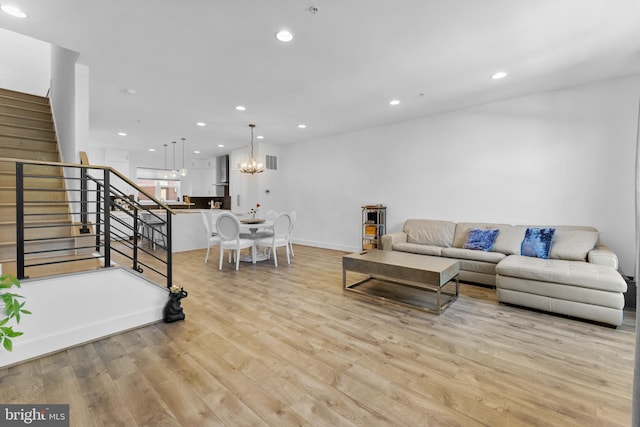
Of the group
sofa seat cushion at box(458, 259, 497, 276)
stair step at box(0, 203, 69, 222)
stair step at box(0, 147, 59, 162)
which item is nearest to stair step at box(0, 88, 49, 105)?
stair step at box(0, 147, 59, 162)

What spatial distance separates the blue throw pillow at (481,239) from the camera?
400 cm

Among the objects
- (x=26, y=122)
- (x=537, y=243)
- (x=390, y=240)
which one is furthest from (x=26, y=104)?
(x=537, y=243)

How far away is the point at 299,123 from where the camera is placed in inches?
220

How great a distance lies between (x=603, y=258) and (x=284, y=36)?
4.13 m

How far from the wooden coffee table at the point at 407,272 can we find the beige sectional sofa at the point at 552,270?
1.89 feet

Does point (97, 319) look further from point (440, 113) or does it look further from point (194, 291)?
point (440, 113)

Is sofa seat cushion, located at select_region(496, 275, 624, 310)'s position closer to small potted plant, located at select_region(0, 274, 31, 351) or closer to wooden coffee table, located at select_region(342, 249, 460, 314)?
wooden coffee table, located at select_region(342, 249, 460, 314)

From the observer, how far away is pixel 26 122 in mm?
4180

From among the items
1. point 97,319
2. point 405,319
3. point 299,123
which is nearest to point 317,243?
point 299,123

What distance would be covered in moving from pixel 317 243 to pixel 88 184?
4684 millimetres

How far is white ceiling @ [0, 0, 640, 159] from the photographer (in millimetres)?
2238

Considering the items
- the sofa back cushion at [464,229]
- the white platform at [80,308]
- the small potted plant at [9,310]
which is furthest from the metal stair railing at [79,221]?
the sofa back cushion at [464,229]

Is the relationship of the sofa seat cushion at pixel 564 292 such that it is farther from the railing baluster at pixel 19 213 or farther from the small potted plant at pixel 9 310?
the railing baluster at pixel 19 213

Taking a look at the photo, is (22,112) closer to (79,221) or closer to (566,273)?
(79,221)
